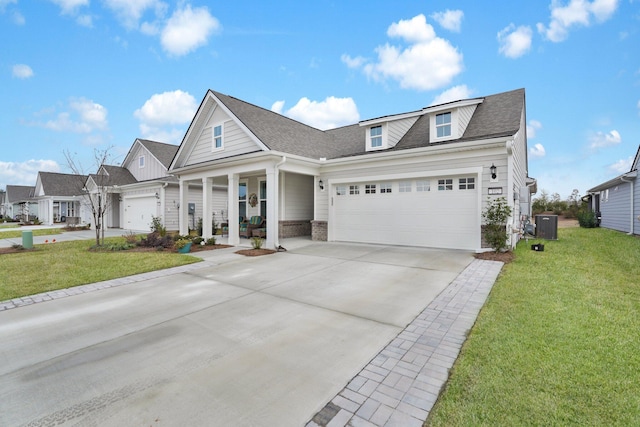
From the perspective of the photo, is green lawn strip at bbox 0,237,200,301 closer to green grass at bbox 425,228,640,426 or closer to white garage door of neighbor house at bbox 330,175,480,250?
white garage door of neighbor house at bbox 330,175,480,250

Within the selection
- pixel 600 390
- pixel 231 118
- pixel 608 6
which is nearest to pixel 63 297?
pixel 600 390

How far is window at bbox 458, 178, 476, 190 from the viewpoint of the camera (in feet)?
31.9

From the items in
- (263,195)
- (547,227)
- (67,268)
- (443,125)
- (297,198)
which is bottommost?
(67,268)

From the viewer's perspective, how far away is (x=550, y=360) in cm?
303

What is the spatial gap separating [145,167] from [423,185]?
20786 mm

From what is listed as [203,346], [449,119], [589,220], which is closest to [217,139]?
[449,119]

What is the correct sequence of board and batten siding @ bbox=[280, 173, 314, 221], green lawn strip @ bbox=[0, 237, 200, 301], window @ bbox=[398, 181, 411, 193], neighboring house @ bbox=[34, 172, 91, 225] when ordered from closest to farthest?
green lawn strip @ bbox=[0, 237, 200, 301] → window @ bbox=[398, 181, 411, 193] → board and batten siding @ bbox=[280, 173, 314, 221] → neighboring house @ bbox=[34, 172, 91, 225]

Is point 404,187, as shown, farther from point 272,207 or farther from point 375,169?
point 272,207

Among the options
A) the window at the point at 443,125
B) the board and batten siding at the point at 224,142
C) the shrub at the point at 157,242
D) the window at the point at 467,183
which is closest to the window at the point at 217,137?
the board and batten siding at the point at 224,142

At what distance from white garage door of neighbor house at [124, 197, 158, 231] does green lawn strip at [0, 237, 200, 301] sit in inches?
367

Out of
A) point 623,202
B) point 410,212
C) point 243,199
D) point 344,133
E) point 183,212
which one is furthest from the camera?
point 344,133

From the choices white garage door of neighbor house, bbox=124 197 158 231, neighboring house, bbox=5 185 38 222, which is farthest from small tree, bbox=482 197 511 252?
neighboring house, bbox=5 185 38 222

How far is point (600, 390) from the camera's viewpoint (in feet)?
8.31

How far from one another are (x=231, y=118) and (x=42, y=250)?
9025 mm
